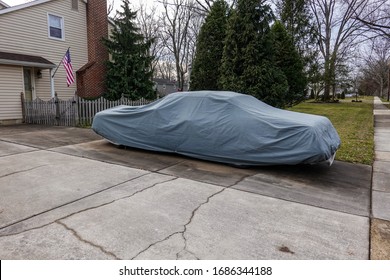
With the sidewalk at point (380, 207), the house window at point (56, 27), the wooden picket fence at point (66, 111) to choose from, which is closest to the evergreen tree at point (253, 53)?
the sidewalk at point (380, 207)

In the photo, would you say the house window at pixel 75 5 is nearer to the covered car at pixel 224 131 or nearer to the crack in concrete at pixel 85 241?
the covered car at pixel 224 131

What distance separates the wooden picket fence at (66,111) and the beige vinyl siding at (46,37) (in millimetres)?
1886

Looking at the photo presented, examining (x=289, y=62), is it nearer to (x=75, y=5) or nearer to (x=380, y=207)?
(x=75, y=5)

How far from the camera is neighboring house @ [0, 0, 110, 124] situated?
11438 mm

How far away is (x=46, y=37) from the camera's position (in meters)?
13.1

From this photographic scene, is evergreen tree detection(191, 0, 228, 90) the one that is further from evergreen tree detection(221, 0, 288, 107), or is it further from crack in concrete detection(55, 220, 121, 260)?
crack in concrete detection(55, 220, 121, 260)

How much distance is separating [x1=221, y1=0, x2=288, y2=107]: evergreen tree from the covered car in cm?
435

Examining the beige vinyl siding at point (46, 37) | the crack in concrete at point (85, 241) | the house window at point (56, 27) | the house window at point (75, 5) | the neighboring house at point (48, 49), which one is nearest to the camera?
the crack in concrete at point (85, 241)

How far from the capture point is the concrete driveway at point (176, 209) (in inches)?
103

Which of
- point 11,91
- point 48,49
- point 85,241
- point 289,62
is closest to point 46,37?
point 48,49

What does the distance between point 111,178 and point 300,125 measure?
3.20 m

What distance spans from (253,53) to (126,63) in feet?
22.6

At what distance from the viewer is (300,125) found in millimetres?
4777
